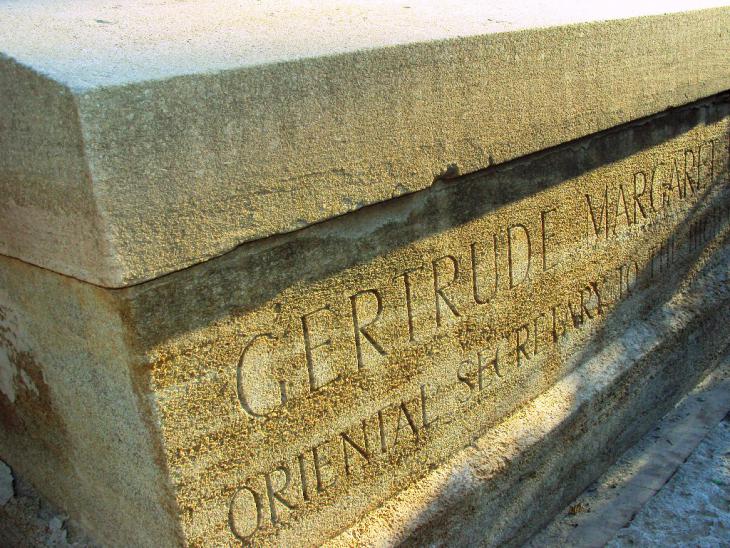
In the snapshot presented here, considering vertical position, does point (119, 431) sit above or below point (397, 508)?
above

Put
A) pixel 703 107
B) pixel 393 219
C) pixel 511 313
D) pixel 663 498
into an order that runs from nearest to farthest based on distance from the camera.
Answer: pixel 393 219, pixel 511 313, pixel 663 498, pixel 703 107

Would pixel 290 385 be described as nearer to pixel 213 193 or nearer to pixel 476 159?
pixel 213 193

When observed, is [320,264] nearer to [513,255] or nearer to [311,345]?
[311,345]

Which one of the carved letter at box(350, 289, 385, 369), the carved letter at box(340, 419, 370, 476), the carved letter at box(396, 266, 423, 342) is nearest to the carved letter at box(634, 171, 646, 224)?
the carved letter at box(396, 266, 423, 342)

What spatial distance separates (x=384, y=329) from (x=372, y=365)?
9 centimetres

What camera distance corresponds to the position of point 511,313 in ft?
7.16

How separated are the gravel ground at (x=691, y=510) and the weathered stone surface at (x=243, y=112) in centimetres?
119

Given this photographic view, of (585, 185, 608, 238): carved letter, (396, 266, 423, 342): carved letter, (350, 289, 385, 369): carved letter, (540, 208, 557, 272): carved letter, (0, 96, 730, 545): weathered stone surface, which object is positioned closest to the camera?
(0, 96, 730, 545): weathered stone surface

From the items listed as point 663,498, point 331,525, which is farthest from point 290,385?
point 663,498

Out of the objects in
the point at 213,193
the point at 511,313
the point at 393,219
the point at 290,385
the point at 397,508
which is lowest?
the point at 397,508

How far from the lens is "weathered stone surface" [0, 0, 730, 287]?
1191 mm

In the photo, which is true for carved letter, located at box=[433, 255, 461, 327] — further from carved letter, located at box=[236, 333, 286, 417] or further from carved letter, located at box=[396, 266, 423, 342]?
carved letter, located at box=[236, 333, 286, 417]

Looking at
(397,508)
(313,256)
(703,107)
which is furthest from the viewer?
(703,107)

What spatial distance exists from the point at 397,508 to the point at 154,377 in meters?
0.81
